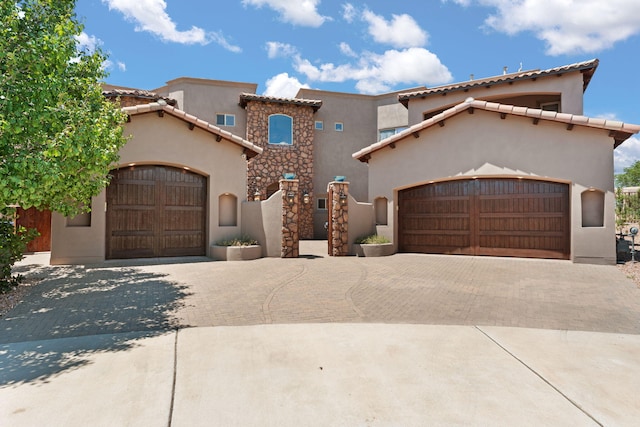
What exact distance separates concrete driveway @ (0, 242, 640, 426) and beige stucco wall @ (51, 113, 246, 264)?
11.9 ft

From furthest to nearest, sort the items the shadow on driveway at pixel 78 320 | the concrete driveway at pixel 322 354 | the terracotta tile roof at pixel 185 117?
the terracotta tile roof at pixel 185 117 → the shadow on driveway at pixel 78 320 → the concrete driveway at pixel 322 354

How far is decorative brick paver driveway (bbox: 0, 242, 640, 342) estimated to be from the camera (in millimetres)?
5883

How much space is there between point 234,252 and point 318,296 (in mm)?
5827

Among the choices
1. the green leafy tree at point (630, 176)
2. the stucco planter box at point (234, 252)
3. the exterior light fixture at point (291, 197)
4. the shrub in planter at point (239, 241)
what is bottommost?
the stucco planter box at point (234, 252)

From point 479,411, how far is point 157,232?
12002mm

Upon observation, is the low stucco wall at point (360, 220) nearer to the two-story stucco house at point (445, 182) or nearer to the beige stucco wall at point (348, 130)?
the two-story stucco house at point (445, 182)

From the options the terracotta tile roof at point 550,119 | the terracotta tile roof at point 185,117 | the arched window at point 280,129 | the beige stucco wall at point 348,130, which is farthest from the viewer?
the beige stucco wall at point 348,130

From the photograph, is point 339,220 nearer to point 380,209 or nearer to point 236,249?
point 380,209

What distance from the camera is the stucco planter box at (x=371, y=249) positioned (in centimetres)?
1406

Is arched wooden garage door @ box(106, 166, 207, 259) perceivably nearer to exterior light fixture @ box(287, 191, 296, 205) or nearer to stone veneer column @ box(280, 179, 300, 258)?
stone veneer column @ box(280, 179, 300, 258)

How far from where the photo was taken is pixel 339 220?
14.3 meters

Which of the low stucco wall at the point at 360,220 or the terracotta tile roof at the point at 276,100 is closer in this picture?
the low stucco wall at the point at 360,220

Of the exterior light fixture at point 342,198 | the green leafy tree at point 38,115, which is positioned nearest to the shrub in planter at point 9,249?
the green leafy tree at point 38,115

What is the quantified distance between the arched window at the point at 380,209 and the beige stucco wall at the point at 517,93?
564 cm
